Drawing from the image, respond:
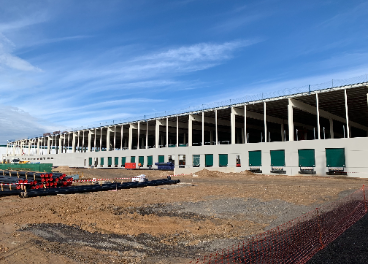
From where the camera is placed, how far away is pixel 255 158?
41.7m

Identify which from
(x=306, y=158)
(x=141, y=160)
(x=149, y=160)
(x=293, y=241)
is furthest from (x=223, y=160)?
(x=293, y=241)

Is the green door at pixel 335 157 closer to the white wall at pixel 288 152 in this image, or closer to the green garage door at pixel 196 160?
the white wall at pixel 288 152

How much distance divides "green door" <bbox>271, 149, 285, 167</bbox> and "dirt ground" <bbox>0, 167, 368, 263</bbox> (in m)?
19.9


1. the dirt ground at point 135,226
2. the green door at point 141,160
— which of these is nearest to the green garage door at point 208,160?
the green door at point 141,160

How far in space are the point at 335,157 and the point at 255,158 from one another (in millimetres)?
11399

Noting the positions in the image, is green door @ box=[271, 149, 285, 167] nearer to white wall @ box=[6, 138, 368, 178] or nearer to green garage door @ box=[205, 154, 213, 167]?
white wall @ box=[6, 138, 368, 178]

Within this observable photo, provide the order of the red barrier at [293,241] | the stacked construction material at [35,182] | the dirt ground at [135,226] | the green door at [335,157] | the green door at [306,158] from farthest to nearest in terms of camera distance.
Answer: the green door at [306,158] → the green door at [335,157] → the stacked construction material at [35,182] → the dirt ground at [135,226] → the red barrier at [293,241]

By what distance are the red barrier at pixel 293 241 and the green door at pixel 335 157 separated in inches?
882

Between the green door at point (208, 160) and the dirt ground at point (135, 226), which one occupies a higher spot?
the green door at point (208, 160)

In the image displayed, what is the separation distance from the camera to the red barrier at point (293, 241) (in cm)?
756

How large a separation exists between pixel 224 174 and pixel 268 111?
1640 cm

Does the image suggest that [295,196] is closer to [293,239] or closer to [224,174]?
[293,239]

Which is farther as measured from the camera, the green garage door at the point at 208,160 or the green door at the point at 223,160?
the green garage door at the point at 208,160

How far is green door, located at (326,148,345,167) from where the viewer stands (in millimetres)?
33406
